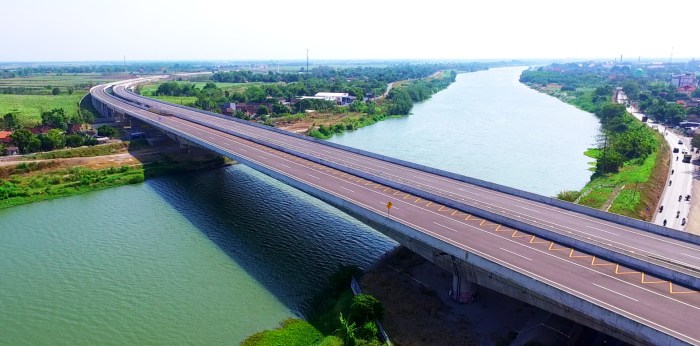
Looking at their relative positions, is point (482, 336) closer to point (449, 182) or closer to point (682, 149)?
point (449, 182)

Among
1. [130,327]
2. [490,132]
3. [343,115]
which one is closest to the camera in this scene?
[130,327]

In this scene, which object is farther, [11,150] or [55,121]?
[55,121]

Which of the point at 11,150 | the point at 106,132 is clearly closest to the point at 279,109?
the point at 106,132

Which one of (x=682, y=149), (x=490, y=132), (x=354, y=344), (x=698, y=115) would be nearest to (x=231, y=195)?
(x=354, y=344)

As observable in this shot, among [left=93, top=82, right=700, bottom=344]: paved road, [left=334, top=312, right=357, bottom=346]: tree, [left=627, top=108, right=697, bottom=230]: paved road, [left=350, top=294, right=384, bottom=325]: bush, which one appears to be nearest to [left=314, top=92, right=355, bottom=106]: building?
[left=627, top=108, right=697, bottom=230]: paved road

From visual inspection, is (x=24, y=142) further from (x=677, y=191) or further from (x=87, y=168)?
(x=677, y=191)

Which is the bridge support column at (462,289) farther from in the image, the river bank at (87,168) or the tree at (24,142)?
the tree at (24,142)

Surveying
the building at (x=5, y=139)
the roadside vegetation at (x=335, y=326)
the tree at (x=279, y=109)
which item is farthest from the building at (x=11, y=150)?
the roadside vegetation at (x=335, y=326)
